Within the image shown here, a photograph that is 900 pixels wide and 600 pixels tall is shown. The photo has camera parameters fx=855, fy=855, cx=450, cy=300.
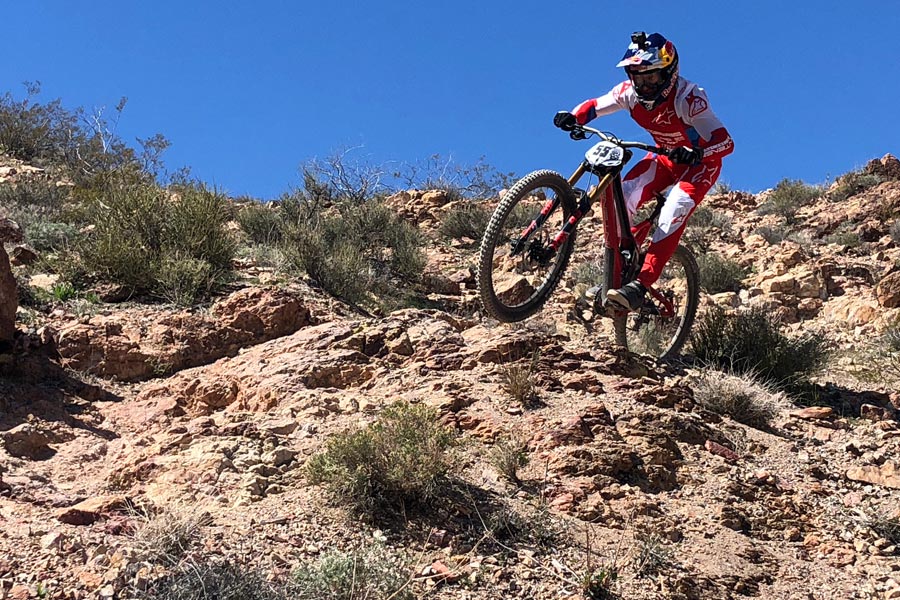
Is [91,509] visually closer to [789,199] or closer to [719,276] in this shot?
[719,276]

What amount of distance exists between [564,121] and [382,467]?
128 inches

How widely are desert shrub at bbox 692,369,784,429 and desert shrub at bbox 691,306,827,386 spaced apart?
669mm

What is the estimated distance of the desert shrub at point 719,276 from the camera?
40.8 ft

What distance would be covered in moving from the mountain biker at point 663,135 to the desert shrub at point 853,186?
12444 millimetres

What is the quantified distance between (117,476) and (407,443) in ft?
5.27

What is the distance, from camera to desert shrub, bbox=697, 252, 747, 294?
1242 cm

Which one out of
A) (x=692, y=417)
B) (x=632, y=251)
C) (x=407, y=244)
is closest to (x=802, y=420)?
(x=692, y=417)

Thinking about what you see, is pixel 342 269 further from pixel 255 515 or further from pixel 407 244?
pixel 255 515

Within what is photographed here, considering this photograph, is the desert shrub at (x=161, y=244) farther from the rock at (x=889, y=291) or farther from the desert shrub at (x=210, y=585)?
the rock at (x=889, y=291)

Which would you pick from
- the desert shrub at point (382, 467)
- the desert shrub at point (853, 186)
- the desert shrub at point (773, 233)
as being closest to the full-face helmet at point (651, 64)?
the desert shrub at point (382, 467)

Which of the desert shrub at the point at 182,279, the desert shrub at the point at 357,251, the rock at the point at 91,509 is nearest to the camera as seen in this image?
the rock at the point at 91,509

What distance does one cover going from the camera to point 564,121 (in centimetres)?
642

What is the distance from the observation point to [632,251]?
6.42m

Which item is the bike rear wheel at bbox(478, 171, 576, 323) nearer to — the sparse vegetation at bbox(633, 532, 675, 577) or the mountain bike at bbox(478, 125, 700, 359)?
the mountain bike at bbox(478, 125, 700, 359)
